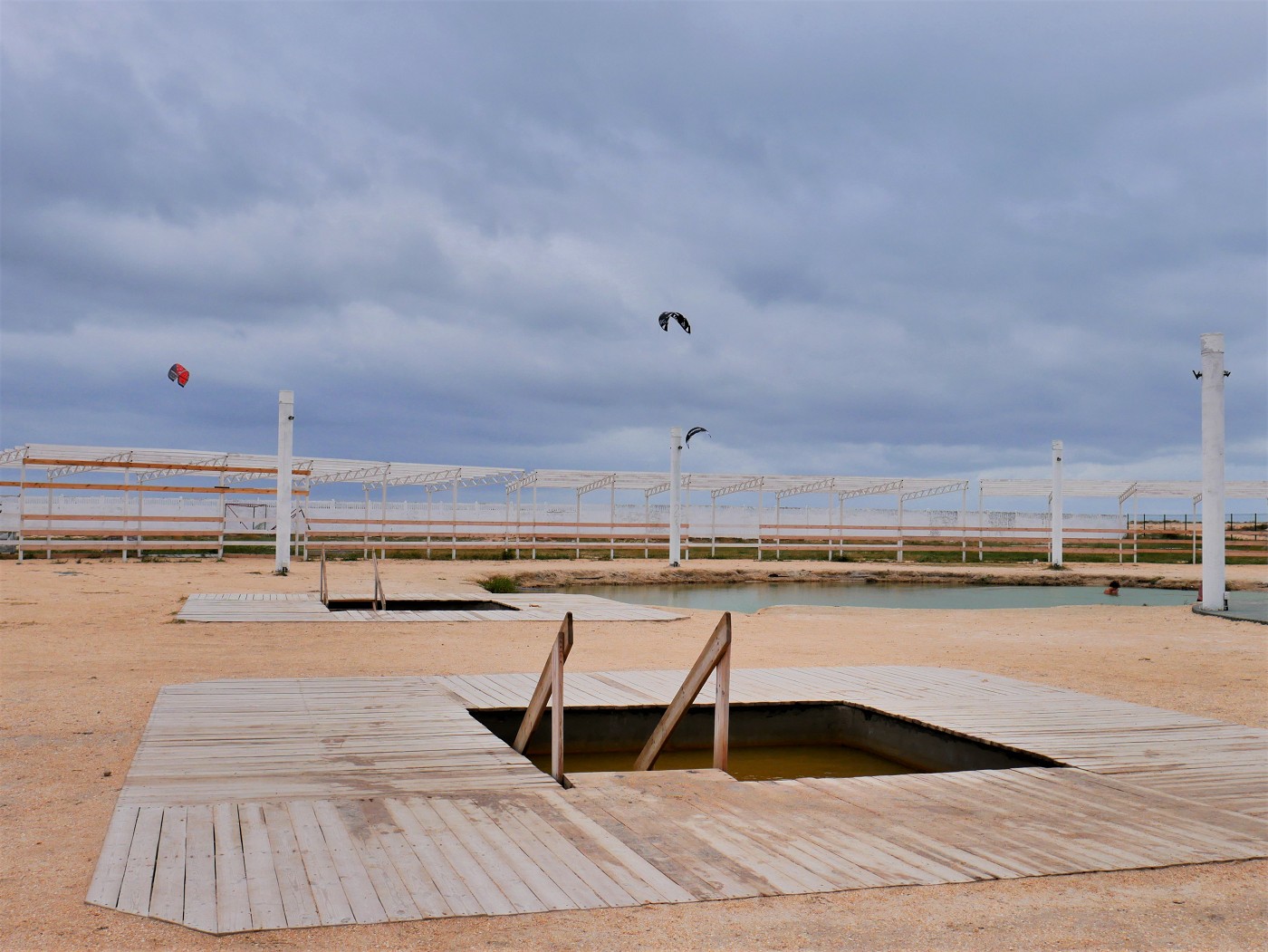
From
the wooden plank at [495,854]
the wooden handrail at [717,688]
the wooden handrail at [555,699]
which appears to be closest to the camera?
the wooden plank at [495,854]

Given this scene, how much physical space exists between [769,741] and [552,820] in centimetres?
332

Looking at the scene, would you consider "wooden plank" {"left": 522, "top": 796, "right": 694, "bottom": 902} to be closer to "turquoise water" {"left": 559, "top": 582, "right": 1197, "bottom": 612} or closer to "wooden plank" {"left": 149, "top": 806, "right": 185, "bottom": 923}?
"wooden plank" {"left": 149, "top": 806, "right": 185, "bottom": 923}

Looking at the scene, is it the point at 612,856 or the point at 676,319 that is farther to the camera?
the point at 676,319

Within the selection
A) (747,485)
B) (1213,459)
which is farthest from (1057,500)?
(1213,459)

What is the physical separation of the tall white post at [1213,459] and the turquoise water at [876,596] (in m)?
3.12

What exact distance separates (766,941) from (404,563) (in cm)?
2136

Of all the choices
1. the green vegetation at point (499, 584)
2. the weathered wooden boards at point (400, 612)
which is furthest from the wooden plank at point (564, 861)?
the green vegetation at point (499, 584)

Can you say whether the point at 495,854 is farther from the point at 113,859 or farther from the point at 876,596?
the point at 876,596

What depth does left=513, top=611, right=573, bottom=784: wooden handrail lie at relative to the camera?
486cm

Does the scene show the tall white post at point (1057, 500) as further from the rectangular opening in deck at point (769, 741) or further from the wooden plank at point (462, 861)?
the wooden plank at point (462, 861)

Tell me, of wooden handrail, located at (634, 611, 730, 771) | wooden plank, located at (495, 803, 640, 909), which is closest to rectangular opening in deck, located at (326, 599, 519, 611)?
wooden handrail, located at (634, 611, 730, 771)

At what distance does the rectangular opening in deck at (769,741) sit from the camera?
650 centimetres

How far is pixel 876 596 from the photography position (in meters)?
20.8

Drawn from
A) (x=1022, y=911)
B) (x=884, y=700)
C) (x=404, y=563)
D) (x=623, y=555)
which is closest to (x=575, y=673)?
(x=884, y=700)
